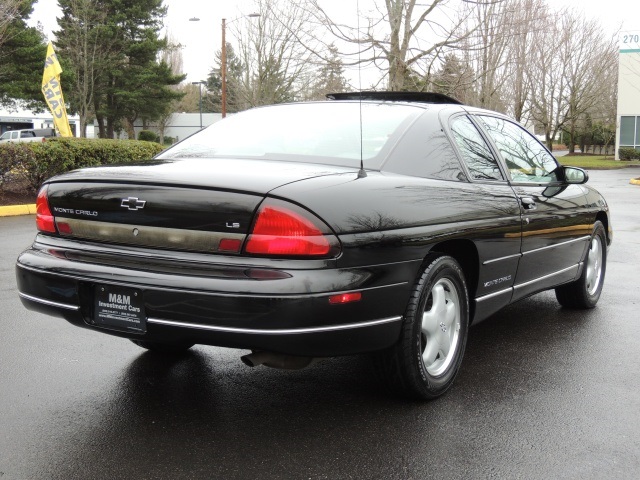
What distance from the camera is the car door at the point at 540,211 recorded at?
4352 mm

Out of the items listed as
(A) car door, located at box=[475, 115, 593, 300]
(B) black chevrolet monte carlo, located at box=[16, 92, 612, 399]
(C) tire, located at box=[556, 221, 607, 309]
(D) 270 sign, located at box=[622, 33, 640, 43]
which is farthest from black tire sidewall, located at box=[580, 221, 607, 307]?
(D) 270 sign, located at box=[622, 33, 640, 43]

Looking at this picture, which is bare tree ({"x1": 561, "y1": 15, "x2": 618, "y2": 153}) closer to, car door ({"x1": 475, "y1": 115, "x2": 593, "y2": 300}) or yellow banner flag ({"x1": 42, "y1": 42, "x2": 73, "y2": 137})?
yellow banner flag ({"x1": 42, "y1": 42, "x2": 73, "y2": 137})

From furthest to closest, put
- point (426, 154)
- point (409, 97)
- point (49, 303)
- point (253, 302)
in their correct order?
1. point (409, 97)
2. point (426, 154)
3. point (49, 303)
4. point (253, 302)

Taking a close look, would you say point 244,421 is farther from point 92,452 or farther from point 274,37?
point 274,37

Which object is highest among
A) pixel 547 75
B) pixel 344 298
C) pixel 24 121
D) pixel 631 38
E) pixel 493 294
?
pixel 631 38

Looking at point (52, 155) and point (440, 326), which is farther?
point (52, 155)

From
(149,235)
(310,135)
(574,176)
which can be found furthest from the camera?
(574,176)

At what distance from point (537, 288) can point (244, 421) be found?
2295 millimetres

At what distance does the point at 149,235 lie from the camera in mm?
3041

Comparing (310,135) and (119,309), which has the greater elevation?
(310,135)

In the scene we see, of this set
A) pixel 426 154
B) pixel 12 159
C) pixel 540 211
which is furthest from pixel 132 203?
pixel 12 159

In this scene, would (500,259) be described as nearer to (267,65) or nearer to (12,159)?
(12,159)

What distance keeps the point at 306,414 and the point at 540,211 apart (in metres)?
2.10

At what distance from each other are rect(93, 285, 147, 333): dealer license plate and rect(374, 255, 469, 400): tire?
112cm
